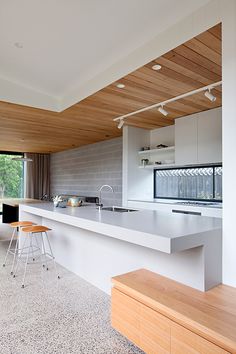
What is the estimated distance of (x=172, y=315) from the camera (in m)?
1.50

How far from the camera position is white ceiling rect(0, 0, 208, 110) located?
2088 millimetres

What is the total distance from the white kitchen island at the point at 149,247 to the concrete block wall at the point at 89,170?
305cm

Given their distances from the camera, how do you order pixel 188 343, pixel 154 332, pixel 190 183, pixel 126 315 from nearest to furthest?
pixel 188 343, pixel 154 332, pixel 126 315, pixel 190 183

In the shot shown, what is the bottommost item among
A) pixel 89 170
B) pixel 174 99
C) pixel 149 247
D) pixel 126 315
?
pixel 126 315

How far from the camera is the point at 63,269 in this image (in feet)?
11.8

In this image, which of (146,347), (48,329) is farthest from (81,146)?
(146,347)

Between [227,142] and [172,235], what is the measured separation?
0.81m

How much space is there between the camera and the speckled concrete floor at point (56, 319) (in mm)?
1894

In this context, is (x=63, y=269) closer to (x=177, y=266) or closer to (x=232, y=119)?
(x=177, y=266)

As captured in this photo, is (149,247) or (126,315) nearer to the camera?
(149,247)

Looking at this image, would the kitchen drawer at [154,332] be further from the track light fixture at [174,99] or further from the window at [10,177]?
the window at [10,177]

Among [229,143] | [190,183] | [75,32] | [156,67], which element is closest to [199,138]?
[190,183]

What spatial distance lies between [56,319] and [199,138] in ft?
10.4

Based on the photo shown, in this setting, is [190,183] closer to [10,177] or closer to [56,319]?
[56,319]
